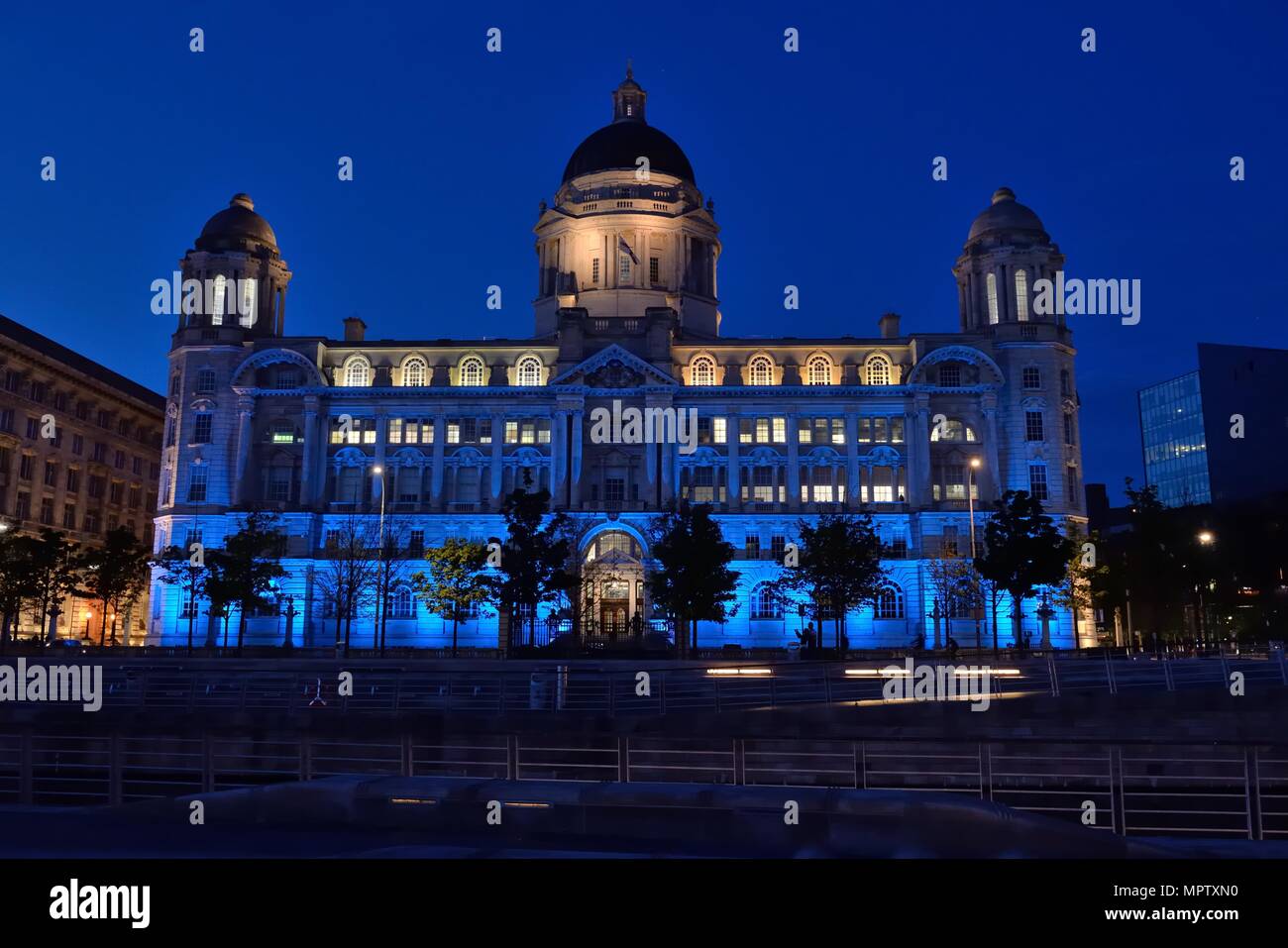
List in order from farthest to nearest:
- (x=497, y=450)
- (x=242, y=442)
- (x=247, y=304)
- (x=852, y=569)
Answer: (x=247, y=304) < (x=242, y=442) < (x=497, y=450) < (x=852, y=569)

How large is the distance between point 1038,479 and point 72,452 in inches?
3166

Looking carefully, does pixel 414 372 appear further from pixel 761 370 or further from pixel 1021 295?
pixel 1021 295

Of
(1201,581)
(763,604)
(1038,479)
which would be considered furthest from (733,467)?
(1201,581)

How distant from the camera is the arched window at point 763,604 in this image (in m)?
83.4

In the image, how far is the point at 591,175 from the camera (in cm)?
10881

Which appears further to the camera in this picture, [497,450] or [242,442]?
[242,442]

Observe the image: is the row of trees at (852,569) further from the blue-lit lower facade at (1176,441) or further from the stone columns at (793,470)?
the blue-lit lower facade at (1176,441)

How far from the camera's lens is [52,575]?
8131 centimetres

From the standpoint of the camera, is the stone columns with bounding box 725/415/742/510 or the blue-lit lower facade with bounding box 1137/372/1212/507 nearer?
the stone columns with bounding box 725/415/742/510

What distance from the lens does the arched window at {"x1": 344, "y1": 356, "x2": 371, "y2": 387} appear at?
9369 centimetres

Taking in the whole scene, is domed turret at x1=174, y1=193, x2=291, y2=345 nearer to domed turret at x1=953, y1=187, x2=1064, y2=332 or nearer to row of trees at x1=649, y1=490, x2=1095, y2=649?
row of trees at x1=649, y1=490, x2=1095, y2=649

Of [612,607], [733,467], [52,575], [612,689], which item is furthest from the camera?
[733,467]

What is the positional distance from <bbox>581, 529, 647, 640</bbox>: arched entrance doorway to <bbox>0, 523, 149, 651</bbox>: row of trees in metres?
33.5

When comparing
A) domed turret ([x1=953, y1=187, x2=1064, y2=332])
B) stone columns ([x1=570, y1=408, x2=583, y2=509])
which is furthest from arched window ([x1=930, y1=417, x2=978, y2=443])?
stone columns ([x1=570, y1=408, x2=583, y2=509])
